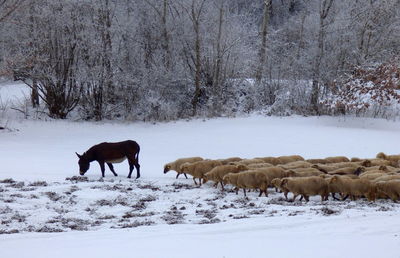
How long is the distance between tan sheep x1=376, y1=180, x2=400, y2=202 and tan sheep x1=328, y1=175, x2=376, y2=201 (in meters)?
0.18

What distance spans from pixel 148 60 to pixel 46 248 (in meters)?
23.5

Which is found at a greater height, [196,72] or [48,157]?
[196,72]

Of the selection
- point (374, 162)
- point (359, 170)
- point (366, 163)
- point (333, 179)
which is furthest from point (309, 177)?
point (374, 162)

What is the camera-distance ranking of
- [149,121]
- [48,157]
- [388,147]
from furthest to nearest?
1. [149,121]
2. [388,147]
3. [48,157]

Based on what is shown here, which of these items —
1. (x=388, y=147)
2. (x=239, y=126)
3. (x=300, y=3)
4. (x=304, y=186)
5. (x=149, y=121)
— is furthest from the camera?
(x=300, y=3)

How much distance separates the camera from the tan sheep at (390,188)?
37.0 ft

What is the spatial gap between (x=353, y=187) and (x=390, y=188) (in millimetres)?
805

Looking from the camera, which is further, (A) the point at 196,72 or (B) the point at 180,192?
(A) the point at 196,72

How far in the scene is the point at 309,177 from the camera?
39.1ft

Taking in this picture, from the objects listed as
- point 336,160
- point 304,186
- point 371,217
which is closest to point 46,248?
point 371,217

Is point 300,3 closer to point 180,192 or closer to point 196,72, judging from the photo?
point 196,72

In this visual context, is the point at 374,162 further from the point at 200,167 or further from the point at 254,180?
the point at 200,167

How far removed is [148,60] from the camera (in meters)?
30.2

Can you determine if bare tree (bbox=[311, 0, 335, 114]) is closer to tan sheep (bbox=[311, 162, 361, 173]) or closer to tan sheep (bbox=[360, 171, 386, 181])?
tan sheep (bbox=[311, 162, 361, 173])
